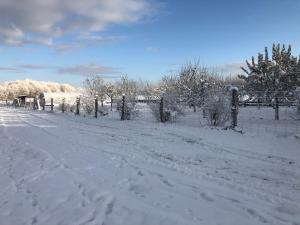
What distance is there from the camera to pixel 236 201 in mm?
5285

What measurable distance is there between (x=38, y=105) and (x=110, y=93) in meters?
11.1

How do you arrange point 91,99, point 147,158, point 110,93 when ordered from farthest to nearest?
1. point 110,93
2. point 91,99
3. point 147,158

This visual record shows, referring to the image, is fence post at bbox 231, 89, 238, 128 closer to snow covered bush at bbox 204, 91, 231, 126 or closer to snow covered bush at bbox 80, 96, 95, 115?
snow covered bush at bbox 204, 91, 231, 126

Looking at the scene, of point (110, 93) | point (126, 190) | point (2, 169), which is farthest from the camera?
point (110, 93)

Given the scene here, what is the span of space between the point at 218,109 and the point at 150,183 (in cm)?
1023

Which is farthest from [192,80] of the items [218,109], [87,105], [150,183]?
[150,183]

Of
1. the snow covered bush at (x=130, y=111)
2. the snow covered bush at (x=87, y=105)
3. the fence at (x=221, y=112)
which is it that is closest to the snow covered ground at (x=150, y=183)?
the fence at (x=221, y=112)

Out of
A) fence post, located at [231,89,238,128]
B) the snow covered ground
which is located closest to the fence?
fence post, located at [231,89,238,128]

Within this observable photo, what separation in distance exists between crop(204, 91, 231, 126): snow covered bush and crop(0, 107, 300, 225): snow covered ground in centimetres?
479

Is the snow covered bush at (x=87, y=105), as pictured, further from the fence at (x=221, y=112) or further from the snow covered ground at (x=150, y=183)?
the snow covered ground at (x=150, y=183)

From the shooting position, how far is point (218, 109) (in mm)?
16109

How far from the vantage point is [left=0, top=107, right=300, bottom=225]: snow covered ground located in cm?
474

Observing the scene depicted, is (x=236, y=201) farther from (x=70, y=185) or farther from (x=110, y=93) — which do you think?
(x=110, y=93)

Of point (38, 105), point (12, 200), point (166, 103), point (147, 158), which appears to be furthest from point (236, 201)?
point (38, 105)
